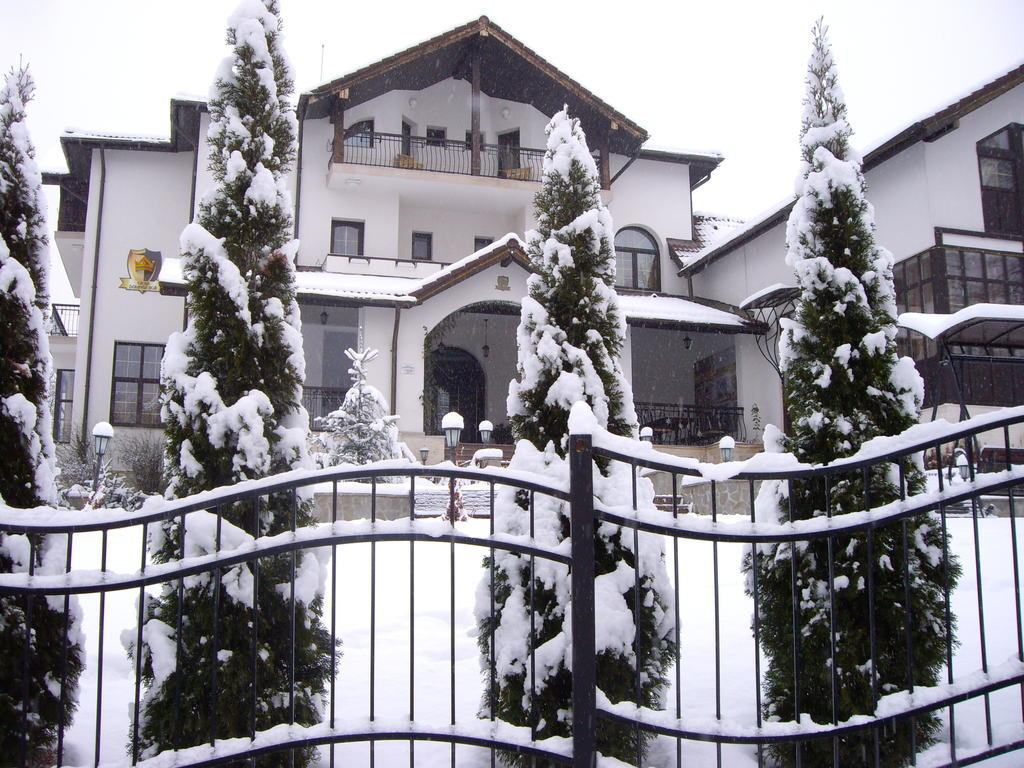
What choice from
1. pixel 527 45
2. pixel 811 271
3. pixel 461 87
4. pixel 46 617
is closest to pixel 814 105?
pixel 811 271

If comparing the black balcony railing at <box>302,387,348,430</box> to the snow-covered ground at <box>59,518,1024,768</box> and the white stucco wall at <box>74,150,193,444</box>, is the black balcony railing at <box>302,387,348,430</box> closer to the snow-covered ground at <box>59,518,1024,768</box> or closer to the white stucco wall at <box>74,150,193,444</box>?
the white stucco wall at <box>74,150,193,444</box>

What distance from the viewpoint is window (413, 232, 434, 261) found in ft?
68.0

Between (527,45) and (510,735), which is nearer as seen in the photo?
(510,735)

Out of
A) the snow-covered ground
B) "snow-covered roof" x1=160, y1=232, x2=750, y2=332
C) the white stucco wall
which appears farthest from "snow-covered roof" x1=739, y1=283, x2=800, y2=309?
the white stucco wall

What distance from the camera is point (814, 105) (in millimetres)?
4668

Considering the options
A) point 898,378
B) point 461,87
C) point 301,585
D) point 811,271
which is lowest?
point 301,585

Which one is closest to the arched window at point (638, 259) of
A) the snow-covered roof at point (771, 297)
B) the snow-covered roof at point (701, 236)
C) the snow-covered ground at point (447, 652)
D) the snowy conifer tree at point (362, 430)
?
the snow-covered roof at point (701, 236)

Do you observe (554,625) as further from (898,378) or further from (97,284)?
(97,284)

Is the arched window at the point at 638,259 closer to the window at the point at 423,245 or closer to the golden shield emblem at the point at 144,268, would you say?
the window at the point at 423,245

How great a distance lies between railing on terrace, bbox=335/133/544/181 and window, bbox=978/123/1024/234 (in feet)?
32.4

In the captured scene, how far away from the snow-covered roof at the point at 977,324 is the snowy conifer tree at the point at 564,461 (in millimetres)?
5106

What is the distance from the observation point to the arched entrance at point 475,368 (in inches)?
805

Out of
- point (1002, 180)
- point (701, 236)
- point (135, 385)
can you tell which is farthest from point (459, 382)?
point (1002, 180)

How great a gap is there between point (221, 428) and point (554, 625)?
188 cm
